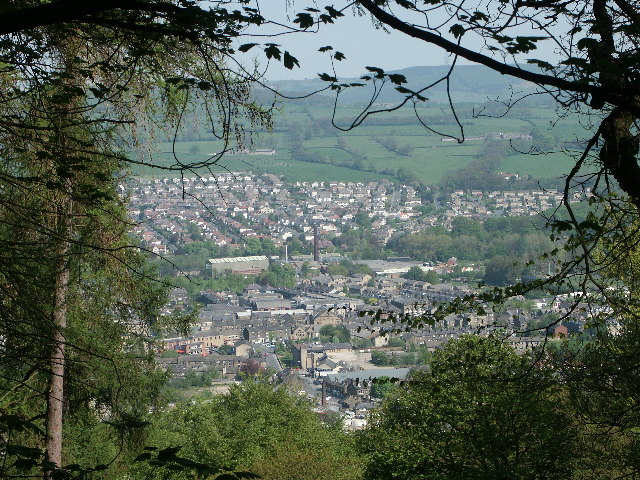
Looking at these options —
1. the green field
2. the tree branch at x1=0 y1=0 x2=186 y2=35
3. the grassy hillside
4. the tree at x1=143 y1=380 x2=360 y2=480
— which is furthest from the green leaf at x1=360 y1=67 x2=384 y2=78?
the green field

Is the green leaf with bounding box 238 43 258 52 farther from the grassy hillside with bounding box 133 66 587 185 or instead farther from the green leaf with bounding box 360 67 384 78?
the grassy hillside with bounding box 133 66 587 185

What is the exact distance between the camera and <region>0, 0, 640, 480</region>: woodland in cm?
293

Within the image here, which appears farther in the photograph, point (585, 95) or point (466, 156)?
point (466, 156)

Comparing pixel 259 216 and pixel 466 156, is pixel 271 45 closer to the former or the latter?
pixel 259 216

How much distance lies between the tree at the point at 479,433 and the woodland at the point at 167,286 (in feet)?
0.11

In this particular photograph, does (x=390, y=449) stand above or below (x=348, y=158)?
below

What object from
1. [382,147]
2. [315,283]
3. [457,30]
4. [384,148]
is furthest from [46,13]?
[382,147]

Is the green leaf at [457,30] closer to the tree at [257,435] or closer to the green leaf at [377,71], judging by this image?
the green leaf at [377,71]

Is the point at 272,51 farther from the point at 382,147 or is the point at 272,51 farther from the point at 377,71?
the point at 382,147

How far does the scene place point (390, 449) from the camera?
35.6ft

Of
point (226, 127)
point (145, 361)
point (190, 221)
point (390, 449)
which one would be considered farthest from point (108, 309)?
point (190, 221)

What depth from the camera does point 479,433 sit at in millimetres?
9547

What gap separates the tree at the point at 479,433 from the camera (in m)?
8.68

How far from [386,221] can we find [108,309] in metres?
89.1
